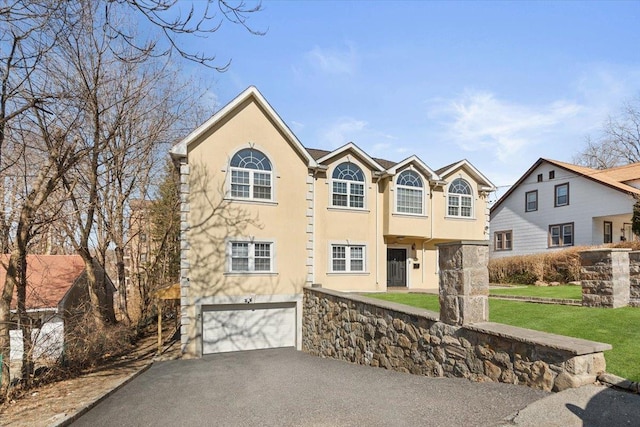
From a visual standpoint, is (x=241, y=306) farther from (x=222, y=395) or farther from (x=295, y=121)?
(x=295, y=121)

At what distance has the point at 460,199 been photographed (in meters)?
17.6

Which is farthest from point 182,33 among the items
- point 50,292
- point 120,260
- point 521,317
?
point 120,260

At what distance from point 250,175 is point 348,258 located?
5.38 metres

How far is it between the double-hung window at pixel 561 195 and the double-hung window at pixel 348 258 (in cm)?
1607

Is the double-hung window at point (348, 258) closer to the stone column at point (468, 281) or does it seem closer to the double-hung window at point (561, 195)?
the stone column at point (468, 281)

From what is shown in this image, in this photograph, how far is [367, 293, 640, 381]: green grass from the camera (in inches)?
187

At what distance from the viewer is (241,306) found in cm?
1374

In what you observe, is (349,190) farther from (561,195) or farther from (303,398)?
(561,195)

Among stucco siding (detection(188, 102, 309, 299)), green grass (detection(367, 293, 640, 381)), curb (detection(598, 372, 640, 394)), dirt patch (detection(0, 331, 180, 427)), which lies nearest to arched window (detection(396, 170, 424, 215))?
stucco siding (detection(188, 102, 309, 299))

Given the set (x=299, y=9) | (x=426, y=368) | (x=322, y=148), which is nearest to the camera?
(x=299, y=9)

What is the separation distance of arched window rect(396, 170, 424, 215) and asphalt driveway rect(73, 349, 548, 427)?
325 inches

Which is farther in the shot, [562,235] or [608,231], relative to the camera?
[562,235]

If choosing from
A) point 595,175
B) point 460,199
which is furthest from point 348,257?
point 595,175

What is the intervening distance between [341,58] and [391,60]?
1390 millimetres
